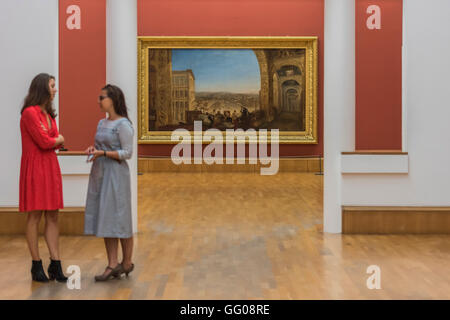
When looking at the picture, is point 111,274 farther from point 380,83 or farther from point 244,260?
point 380,83

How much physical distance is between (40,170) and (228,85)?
49.5ft

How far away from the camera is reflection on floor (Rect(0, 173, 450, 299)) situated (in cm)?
574

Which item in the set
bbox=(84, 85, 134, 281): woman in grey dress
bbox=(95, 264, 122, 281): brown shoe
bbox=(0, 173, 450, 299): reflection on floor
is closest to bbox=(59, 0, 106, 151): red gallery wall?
bbox=(0, 173, 450, 299): reflection on floor

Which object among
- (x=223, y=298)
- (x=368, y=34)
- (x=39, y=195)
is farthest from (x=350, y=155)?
(x=368, y=34)

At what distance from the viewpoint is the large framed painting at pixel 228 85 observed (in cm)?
2036

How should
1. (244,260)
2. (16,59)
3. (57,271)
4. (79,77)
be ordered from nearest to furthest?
(57,271) < (244,260) < (16,59) < (79,77)

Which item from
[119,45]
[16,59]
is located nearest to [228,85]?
[119,45]

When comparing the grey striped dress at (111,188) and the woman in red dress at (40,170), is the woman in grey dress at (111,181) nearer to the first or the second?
the grey striped dress at (111,188)

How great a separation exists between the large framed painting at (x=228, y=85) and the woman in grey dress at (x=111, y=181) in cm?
1421

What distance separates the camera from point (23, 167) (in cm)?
608

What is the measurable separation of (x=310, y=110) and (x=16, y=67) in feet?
Answer: 43.2

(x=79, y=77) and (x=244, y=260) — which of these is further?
(x=79, y=77)

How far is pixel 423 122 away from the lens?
8.97m

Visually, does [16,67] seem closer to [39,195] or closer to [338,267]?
[39,195]
